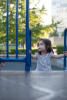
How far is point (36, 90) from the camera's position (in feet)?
1.65

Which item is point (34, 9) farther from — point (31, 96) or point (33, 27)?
point (31, 96)

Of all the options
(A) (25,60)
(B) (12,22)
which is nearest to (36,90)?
(A) (25,60)

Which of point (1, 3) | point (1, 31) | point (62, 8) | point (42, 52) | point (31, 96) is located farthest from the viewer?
point (62, 8)

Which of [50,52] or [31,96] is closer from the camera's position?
[31,96]

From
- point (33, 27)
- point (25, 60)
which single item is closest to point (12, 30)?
point (33, 27)

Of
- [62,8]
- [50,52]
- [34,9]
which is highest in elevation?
[62,8]

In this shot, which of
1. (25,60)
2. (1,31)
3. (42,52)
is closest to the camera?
(25,60)

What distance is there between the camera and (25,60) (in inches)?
41.0

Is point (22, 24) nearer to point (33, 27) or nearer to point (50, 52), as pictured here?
point (33, 27)

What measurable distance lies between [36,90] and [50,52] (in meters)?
1.25

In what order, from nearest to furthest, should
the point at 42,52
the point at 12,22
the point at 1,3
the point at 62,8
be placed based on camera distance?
the point at 42,52 → the point at 12,22 → the point at 1,3 → the point at 62,8

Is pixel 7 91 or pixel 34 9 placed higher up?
pixel 34 9

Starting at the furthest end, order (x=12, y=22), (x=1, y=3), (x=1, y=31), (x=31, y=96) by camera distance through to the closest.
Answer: (x=1, y=3) → (x=12, y=22) → (x=1, y=31) → (x=31, y=96)

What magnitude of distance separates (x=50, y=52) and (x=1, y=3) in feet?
15.5
